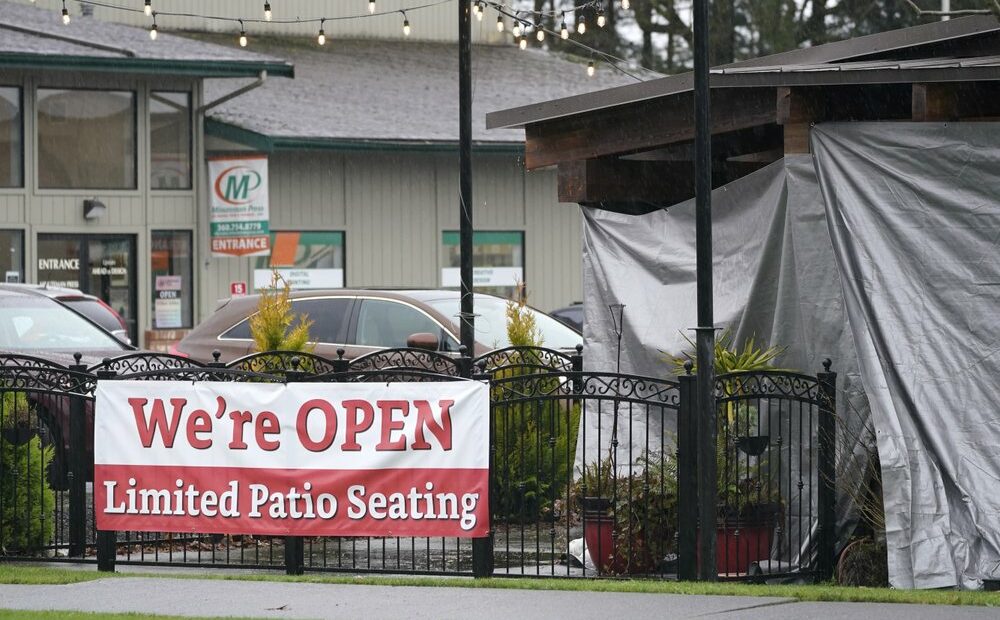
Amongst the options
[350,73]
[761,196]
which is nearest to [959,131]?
[761,196]

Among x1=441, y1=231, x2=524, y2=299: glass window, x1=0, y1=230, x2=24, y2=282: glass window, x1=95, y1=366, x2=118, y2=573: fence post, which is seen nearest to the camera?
x1=95, y1=366, x2=118, y2=573: fence post

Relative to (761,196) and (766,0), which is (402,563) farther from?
(766,0)

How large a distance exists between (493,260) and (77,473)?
19.8m

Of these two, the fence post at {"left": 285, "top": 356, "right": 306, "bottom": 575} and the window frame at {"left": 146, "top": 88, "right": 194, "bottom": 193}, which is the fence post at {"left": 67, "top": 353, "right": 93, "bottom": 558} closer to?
the fence post at {"left": 285, "top": 356, "right": 306, "bottom": 575}

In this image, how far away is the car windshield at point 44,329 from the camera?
50.2 ft

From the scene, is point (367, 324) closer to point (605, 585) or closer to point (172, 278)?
point (605, 585)

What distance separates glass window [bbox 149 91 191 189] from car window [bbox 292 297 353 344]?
1216 cm

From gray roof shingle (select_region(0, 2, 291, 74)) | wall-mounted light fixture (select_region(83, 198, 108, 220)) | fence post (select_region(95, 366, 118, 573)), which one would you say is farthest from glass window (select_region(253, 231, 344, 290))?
fence post (select_region(95, 366, 118, 573))

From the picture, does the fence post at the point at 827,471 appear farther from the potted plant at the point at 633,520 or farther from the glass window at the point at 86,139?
the glass window at the point at 86,139

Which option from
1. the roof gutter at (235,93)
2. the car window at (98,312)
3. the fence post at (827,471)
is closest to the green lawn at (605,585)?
the fence post at (827,471)

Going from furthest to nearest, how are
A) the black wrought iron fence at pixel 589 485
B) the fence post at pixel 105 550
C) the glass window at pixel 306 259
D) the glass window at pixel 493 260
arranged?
the glass window at pixel 493 260
the glass window at pixel 306 259
the fence post at pixel 105 550
the black wrought iron fence at pixel 589 485

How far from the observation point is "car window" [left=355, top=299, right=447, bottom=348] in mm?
15000

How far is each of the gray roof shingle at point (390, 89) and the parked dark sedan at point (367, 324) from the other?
11032 mm

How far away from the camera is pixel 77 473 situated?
9.88 metres
